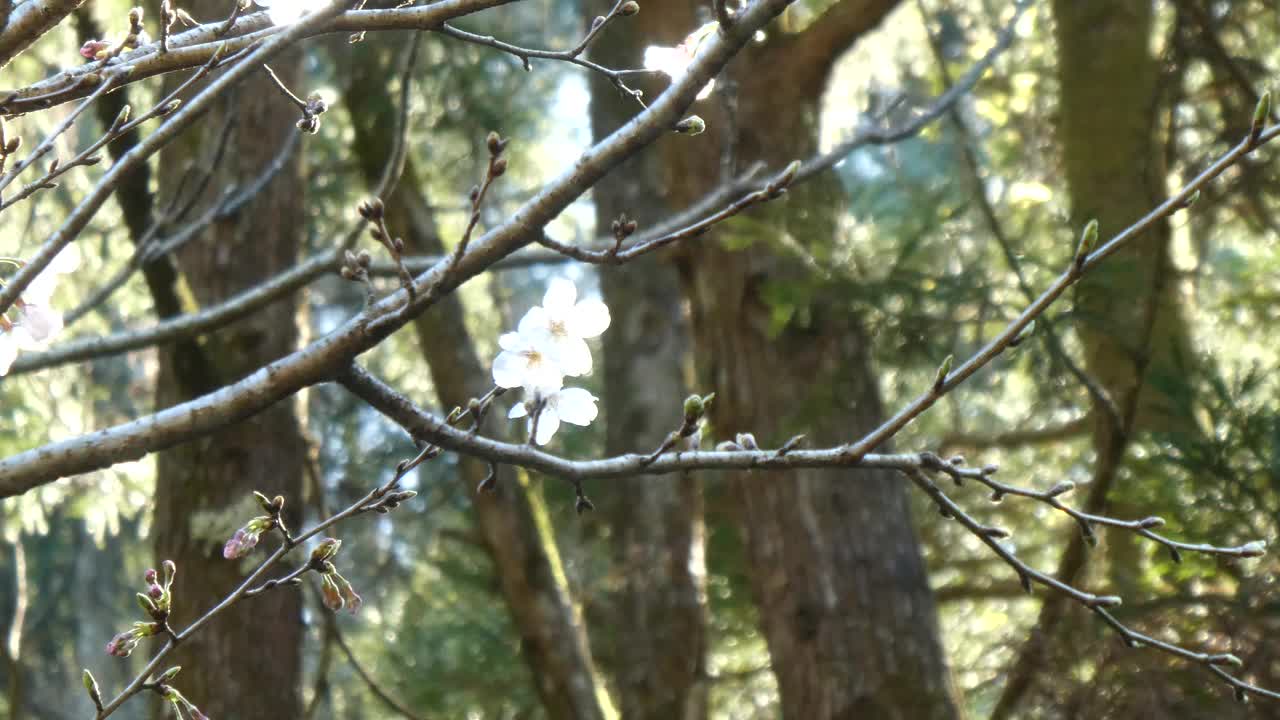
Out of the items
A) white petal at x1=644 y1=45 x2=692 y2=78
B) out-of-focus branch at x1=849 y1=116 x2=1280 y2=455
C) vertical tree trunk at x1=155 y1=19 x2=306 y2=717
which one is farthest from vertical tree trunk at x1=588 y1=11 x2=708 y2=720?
out-of-focus branch at x1=849 y1=116 x2=1280 y2=455

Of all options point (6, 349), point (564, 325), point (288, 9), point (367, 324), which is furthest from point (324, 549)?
point (288, 9)

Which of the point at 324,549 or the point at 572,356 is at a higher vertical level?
the point at 572,356

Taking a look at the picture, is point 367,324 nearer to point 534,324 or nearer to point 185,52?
point 534,324

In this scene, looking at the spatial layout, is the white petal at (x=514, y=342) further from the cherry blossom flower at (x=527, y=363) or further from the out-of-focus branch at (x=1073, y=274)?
the out-of-focus branch at (x=1073, y=274)

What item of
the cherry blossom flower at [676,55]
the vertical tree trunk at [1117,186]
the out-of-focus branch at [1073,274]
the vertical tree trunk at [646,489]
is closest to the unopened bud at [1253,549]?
the out-of-focus branch at [1073,274]

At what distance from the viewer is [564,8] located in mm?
12023

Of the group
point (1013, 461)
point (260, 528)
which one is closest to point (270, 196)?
point (260, 528)

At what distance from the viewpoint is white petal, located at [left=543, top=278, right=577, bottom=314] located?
132 centimetres

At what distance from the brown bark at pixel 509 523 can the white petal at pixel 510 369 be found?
1859 millimetres

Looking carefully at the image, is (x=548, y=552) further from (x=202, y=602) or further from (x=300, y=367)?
(x=300, y=367)

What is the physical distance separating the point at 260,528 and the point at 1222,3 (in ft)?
12.7

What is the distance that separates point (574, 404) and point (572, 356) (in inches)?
3.5

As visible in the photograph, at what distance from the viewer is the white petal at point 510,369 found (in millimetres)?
1252

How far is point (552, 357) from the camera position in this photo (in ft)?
4.17
